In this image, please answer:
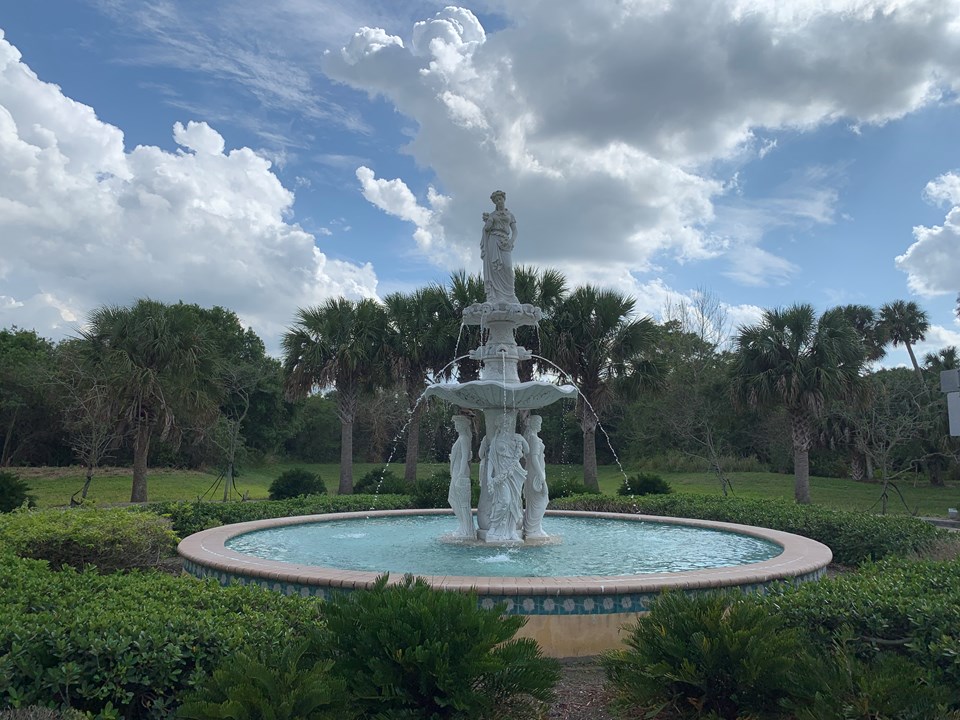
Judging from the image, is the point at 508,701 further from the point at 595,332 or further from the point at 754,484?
the point at 754,484

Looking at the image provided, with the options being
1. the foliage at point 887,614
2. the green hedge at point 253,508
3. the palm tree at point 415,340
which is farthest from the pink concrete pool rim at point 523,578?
the palm tree at point 415,340

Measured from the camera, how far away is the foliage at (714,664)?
4.03 metres

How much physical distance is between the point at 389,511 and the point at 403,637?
10896 millimetres

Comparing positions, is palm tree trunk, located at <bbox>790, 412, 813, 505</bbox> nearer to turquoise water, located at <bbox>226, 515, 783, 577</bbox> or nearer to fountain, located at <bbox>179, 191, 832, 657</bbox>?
fountain, located at <bbox>179, 191, 832, 657</bbox>

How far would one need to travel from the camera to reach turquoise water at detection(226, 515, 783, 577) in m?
8.18

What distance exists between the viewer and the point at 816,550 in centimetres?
854

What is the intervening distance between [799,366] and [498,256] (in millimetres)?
12730

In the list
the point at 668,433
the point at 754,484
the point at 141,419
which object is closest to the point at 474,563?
the point at 141,419

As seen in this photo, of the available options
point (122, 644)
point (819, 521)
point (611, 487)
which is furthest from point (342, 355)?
point (122, 644)

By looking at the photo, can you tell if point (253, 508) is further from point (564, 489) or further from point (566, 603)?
point (566, 603)

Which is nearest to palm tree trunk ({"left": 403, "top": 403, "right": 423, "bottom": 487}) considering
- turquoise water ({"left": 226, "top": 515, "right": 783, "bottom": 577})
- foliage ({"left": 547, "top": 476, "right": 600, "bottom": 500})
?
foliage ({"left": 547, "top": 476, "right": 600, "bottom": 500})

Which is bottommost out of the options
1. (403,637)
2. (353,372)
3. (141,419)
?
(403,637)

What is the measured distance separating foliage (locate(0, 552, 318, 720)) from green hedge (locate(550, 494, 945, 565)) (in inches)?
278

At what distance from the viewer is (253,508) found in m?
14.0
